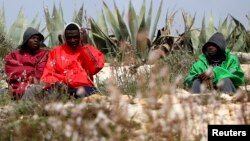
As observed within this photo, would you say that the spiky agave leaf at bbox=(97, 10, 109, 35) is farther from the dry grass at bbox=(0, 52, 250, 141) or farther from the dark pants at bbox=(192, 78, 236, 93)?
the dry grass at bbox=(0, 52, 250, 141)

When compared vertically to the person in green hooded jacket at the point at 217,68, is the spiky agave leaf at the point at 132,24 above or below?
above

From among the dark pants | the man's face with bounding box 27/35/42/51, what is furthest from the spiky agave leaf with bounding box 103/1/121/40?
the dark pants

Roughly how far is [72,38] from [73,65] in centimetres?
33

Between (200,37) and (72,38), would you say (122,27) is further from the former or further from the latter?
(72,38)

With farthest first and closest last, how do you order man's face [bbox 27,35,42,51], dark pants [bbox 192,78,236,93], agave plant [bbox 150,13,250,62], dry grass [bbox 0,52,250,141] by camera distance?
1. agave plant [bbox 150,13,250,62]
2. man's face [bbox 27,35,42,51]
3. dark pants [bbox 192,78,236,93]
4. dry grass [bbox 0,52,250,141]

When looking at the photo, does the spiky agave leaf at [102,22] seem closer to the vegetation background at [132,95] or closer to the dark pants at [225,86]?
the vegetation background at [132,95]

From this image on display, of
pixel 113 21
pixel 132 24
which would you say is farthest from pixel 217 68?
pixel 113 21

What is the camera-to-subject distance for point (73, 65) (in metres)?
7.04

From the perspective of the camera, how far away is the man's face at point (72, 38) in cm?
698

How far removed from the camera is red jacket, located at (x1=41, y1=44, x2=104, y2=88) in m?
6.80

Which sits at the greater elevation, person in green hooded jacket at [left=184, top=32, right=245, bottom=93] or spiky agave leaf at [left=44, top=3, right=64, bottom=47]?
spiky agave leaf at [left=44, top=3, right=64, bottom=47]

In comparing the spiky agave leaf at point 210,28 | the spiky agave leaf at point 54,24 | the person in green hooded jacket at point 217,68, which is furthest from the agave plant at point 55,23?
the person in green hooded jacket at point 217,68

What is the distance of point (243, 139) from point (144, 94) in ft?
2.03

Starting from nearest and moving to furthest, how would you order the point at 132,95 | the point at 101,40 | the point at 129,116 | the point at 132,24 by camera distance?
the point at 129,116 → the point at 132,95 → the point at 132,24 → the point at 101,40
